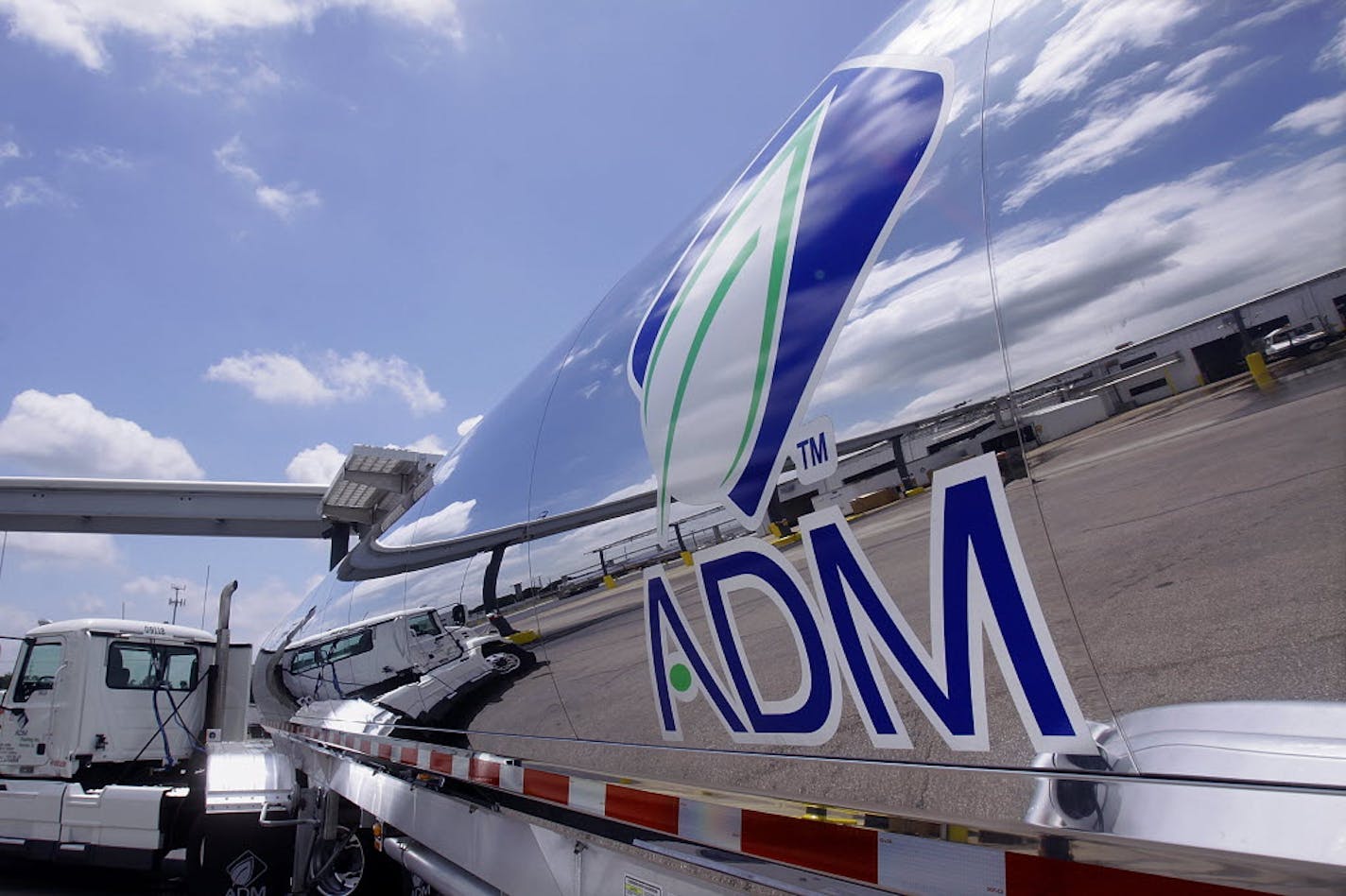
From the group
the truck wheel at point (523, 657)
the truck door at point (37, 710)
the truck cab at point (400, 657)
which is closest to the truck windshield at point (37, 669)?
the truck door at point (37, 710)

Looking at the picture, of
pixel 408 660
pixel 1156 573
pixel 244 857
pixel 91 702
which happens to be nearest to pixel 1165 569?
pixel 1156 573

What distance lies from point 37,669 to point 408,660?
870 cm

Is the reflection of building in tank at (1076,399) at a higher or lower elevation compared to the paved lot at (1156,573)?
higher

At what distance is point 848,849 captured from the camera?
1811 mm

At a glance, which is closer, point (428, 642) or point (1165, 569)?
point (1165, 569)

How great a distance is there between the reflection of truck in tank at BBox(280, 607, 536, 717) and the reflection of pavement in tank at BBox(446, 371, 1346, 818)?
5.85 ft

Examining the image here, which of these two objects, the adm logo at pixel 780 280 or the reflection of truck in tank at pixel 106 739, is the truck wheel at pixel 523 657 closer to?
the adm logo at pixel 780 280

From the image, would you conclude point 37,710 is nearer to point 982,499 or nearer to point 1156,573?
point 982,499

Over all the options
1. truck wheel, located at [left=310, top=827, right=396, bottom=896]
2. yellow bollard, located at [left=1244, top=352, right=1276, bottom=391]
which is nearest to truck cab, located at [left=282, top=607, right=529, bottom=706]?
truck wheel, located at [left=310, top=827, right=396, bottom=896]

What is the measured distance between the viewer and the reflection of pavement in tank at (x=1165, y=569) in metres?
1.18

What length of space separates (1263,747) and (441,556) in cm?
324

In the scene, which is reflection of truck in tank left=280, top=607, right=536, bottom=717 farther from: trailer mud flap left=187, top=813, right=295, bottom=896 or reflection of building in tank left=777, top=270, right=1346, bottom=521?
reflection of building in tank left=777, top=270, right=1346, bottom=521

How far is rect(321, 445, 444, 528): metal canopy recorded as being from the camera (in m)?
6.03

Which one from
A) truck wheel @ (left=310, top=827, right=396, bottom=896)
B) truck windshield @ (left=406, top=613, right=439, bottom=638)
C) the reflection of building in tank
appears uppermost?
truck windshield @ (left=406, top=613, right=439, bottom=638)
